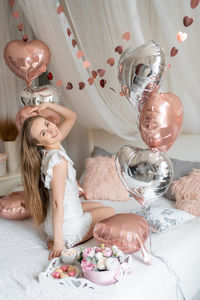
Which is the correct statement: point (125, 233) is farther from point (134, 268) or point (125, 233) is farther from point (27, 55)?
point (27, 55)

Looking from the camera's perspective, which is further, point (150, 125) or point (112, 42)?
point (112, 42)

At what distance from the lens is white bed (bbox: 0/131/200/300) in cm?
130

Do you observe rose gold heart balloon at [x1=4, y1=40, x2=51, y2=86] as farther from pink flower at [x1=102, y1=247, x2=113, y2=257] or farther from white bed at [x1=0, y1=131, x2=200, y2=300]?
pink flower at [x1=102, y1=247, x2=113, y2=257]

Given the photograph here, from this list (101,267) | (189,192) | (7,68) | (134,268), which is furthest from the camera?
(7,68)

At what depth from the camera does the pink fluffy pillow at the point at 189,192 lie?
201cm

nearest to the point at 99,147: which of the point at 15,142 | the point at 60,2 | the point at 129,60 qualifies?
the point at 15,142

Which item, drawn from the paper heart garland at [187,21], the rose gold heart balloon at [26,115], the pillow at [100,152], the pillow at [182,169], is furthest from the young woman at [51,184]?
the pillow at [100,152]

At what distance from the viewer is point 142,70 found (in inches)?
57.4

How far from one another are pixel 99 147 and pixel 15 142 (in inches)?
36.1

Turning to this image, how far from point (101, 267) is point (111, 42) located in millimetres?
1414

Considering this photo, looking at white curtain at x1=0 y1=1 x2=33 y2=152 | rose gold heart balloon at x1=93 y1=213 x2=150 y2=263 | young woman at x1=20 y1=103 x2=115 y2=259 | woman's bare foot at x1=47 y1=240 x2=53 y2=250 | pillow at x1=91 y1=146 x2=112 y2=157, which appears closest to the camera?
rose gold heart balloon at x1=93 y1=213 x2=150 y2=263

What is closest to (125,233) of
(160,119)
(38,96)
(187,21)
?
(160,119)

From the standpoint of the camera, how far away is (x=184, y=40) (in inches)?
66.0

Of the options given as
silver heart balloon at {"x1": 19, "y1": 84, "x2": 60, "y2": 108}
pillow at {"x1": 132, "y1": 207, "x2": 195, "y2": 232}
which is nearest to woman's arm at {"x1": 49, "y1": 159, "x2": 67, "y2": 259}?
pillow at {"x1": 132, "y1": 207, "x2": 195, "y2": 232}
